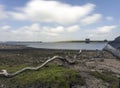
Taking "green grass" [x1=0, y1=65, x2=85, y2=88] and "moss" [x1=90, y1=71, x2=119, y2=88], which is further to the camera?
"moss" [x1=90, y1=71, x2=119, y2=88]

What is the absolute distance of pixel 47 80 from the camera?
15.0 m

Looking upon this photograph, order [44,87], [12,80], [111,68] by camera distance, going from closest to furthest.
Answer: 1. [44,87]
2. [12,80]
3. [111,68]

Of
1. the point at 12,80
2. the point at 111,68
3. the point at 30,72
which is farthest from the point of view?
the point at 111,68

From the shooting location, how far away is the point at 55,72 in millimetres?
16109

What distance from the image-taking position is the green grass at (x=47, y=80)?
1478 cm

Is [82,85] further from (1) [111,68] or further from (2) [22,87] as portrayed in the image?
(1) [111,68]

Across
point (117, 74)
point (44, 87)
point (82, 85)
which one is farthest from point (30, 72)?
point (117, 74)

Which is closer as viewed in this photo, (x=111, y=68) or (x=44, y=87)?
(x=44, y=87)

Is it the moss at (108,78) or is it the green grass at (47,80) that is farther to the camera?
the moss at (108,78)

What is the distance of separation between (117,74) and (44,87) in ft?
20.0

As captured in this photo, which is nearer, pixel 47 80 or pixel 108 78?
pixel 47 80

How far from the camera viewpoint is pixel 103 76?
54.1 feet

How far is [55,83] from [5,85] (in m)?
3.13

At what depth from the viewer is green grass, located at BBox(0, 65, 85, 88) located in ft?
48.5
